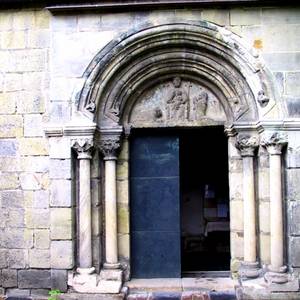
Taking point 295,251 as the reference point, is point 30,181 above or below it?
above

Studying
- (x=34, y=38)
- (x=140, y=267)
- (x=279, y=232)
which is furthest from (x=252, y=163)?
(x=34, y=38)

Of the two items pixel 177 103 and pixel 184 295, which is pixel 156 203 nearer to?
pixel 184 295

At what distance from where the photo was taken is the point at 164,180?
5641 millimetres

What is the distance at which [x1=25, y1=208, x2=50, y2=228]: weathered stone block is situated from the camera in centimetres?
523

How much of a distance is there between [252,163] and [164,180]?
1.13m

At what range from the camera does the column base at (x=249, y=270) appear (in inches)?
202

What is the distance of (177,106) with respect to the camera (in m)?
5.53

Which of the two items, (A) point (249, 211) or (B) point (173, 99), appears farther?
(B) point (173, 99)

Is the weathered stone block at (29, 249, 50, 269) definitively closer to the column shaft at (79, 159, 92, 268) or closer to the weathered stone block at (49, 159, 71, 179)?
the column shaft at (79, 159, 92, 268)

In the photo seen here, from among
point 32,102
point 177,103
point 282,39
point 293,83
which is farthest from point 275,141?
point 32,102

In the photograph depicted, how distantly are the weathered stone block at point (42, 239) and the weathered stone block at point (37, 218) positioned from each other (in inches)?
2.3

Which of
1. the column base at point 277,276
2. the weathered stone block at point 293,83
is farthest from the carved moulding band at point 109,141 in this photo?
the column base at point 277,276

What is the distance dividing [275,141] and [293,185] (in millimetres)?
543

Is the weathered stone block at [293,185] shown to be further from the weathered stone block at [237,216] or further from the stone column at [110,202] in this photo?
the stone column at [110,202]
